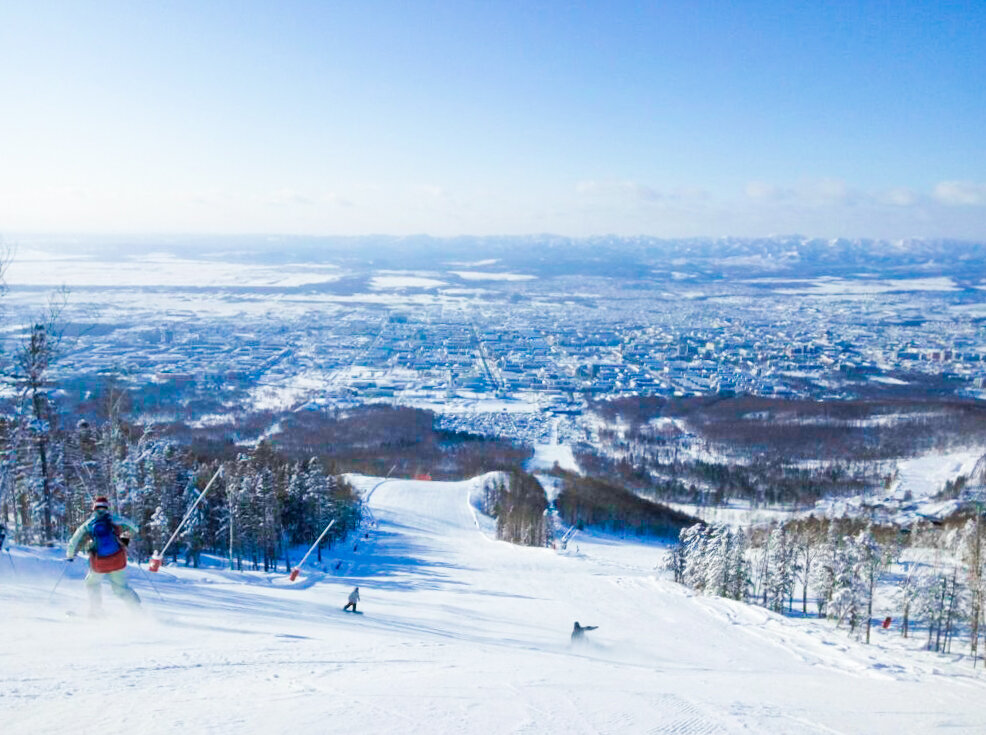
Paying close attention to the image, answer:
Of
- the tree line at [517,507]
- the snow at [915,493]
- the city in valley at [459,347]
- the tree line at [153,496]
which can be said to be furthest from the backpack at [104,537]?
the snow at [915,493]

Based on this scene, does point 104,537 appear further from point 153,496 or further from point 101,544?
→ point 153,496

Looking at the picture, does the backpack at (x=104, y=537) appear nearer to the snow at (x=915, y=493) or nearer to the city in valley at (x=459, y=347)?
the city in valley at (x=459, y=347)

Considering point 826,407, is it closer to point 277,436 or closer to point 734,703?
point 277,436

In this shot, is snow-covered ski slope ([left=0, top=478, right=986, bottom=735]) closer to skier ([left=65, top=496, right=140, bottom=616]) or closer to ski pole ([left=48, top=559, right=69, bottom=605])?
ski pole ([left=48, top=559, right=69, bottom=605])

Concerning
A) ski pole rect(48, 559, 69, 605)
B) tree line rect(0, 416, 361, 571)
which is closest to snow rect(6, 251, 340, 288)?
tree line rect(0, 416, 361, 571)

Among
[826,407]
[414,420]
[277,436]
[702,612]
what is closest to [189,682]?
[702,612]
